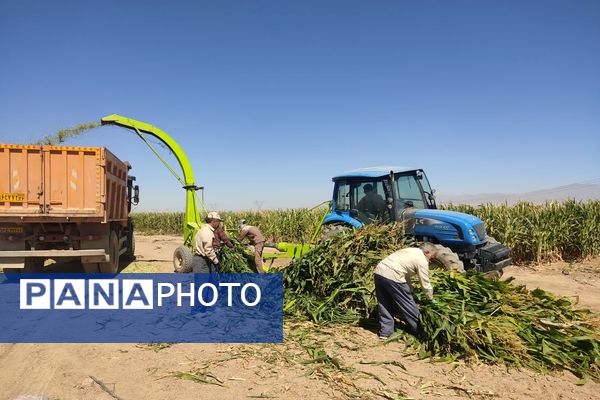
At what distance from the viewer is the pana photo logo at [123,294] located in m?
7.38

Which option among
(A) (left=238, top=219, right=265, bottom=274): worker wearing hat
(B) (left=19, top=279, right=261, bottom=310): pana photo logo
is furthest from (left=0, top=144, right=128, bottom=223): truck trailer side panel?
(A) (left=238, top=219, right=265, bottom=274): worker wearing hat

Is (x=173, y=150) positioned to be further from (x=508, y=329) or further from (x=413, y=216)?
(x=508, y=329)

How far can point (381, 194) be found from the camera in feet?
28.0

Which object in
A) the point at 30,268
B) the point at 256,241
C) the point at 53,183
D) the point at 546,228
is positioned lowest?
the point at 30,268

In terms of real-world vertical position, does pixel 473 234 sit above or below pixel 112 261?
above

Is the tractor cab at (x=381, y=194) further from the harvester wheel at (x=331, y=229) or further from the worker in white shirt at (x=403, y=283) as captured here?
the worker in white shirt at (x=403, y=283)

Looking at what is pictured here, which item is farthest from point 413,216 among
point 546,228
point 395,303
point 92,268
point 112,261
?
point 546,228

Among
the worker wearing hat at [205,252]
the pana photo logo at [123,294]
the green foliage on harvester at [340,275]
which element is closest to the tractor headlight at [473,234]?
the green foliage on harvester at [340,275]

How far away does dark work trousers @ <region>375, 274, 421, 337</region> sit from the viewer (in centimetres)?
556

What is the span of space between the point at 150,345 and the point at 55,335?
152cm

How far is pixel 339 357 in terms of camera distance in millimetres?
5035

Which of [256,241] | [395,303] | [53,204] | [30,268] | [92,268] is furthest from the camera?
[92,268]

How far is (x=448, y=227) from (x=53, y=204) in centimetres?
802

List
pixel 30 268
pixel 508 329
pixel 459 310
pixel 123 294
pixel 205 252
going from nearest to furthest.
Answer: pixel 508 329, pixel 459 310, pixel 205 252, pixel 123 294, pixel 30 268
